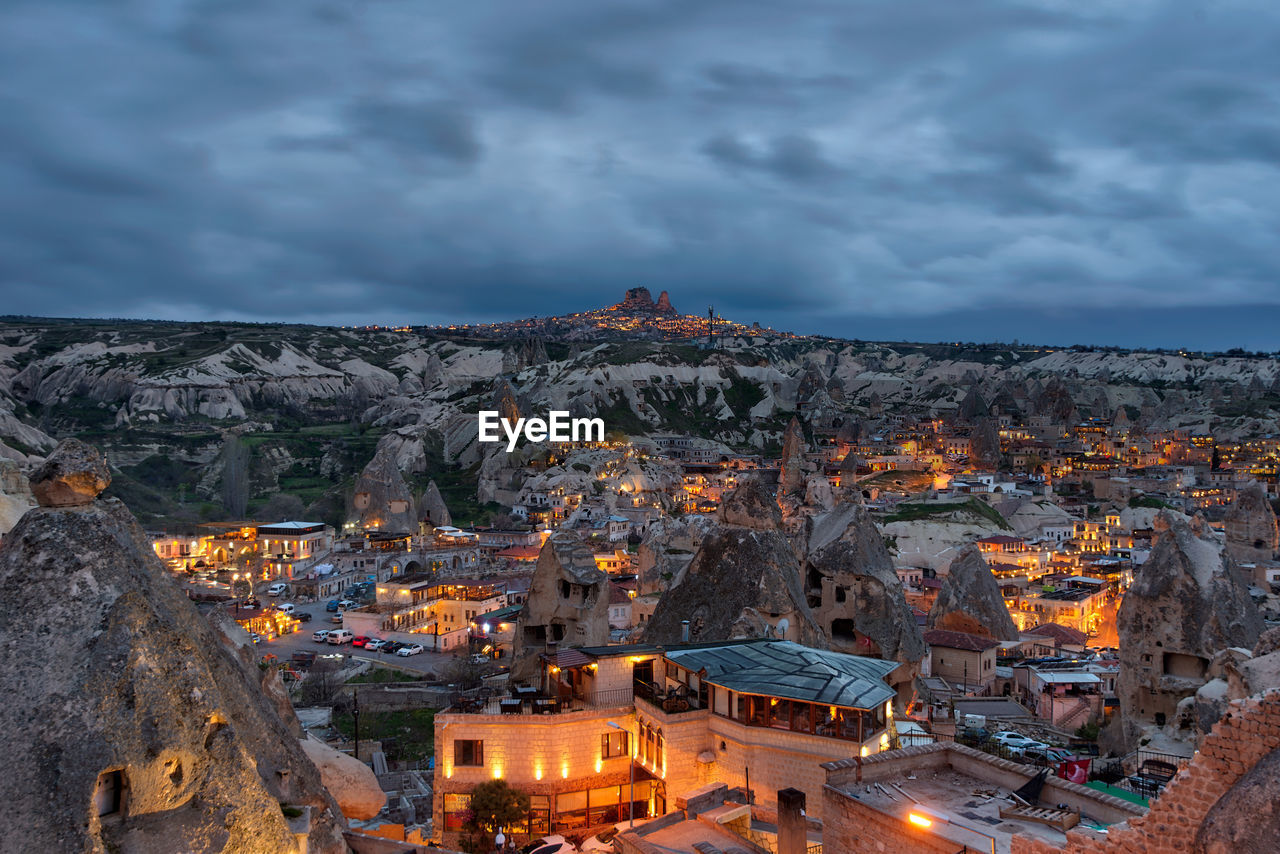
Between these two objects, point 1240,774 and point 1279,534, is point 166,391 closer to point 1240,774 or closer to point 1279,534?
point 1279,534

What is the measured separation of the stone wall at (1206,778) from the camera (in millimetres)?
6371

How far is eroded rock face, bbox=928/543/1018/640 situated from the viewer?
1457 inches

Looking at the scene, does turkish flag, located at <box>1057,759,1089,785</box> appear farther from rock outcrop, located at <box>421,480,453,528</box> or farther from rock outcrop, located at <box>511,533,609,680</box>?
rock outcrop, located at <box>421,480,453,528</box>

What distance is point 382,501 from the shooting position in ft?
279

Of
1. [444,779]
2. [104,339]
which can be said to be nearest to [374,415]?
[104,339]

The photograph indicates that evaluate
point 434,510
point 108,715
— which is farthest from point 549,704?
point 434,510

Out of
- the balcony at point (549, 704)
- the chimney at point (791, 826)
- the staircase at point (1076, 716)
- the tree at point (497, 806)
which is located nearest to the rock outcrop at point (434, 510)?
the staircase at point (1076, 716)

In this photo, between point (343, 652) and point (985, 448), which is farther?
point (985, 448)

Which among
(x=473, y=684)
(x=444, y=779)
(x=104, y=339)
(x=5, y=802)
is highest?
(x=104, y=339)

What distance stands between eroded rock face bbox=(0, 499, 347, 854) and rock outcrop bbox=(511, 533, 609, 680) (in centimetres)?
1229

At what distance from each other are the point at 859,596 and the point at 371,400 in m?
144

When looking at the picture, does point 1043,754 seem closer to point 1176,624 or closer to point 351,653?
point 1176,624

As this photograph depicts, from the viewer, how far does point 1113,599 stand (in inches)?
2071

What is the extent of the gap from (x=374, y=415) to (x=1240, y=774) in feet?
473
